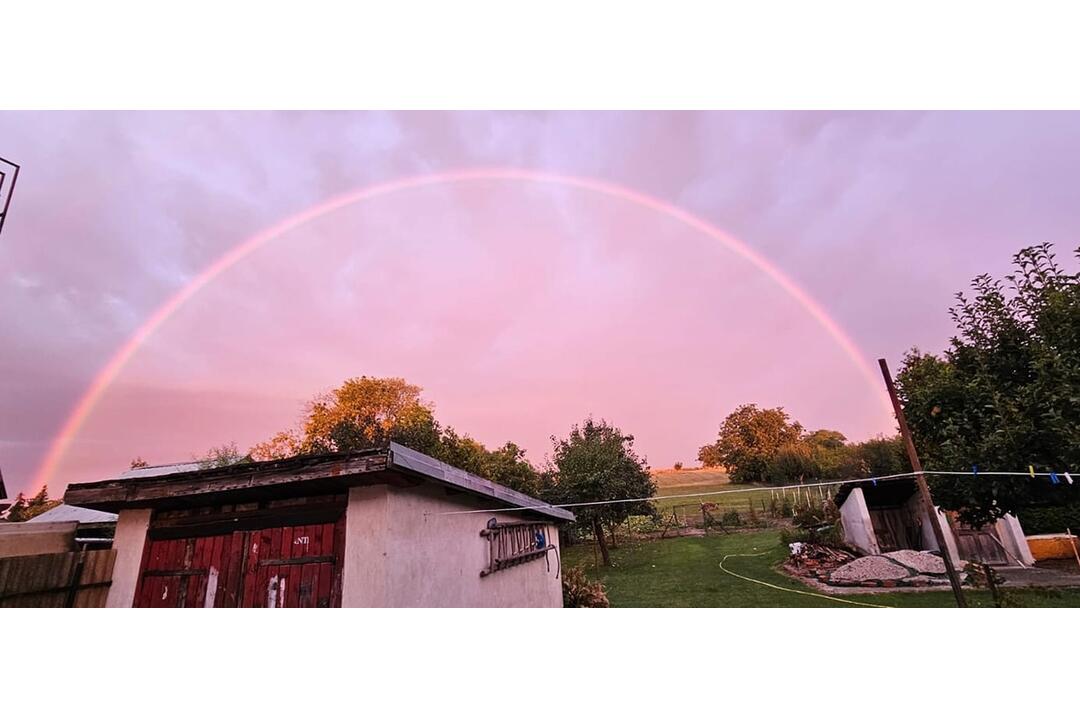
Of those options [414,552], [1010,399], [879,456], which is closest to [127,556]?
[414,552]

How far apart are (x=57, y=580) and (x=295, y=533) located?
8.28 feet

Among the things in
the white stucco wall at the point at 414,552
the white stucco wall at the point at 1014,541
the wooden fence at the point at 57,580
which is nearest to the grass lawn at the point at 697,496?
the white stucco wall at the point at 1014,541

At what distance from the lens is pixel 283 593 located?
4.80 meters

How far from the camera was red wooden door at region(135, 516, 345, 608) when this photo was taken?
4695 mm

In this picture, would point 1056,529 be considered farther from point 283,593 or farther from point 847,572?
point 283,593

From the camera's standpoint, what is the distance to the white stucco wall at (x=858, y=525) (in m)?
17.3

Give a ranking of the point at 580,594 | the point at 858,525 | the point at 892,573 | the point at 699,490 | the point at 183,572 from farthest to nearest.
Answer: the point at 699,490 < the point at 858,525 < the point at 892,573 < the point at 580,594 < the point at 183,572

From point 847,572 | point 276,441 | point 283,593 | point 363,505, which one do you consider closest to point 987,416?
point 847,572

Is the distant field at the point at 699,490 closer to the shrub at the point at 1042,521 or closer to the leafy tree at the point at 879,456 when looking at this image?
the leafy tree at the point at 879,456

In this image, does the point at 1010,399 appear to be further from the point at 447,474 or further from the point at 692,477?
the point at 692,477

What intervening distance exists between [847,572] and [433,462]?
46.1ft

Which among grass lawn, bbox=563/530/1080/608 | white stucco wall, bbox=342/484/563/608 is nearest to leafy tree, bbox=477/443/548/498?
grass lawn, bbox=563/530/1080/608

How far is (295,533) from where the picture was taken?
16.1 feet

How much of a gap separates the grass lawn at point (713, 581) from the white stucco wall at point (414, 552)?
7327 millimetres
